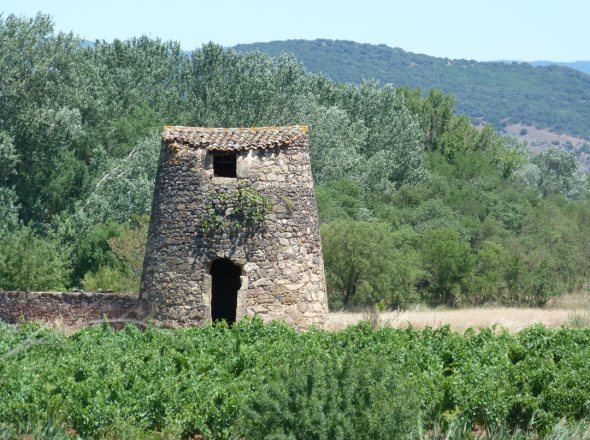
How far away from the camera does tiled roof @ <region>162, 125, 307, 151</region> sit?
79.4 feet

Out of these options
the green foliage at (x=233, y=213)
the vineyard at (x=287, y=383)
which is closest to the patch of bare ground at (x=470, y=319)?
the green foliage at (x=233, y=213)

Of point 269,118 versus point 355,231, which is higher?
point 269,118

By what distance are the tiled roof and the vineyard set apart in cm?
328

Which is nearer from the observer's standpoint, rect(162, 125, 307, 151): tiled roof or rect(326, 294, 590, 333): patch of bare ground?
rect(162, 125, 307, 151): tiled roof

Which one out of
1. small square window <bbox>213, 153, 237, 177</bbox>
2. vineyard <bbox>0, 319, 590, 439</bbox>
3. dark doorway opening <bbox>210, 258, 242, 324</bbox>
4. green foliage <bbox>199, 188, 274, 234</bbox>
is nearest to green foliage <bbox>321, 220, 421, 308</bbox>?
dark doorway opening <bbox>210, 258, 242, 324</bbox>

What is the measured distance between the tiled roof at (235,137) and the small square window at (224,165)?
0.87ft

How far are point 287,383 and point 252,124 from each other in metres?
41.4

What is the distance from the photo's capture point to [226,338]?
886 inches

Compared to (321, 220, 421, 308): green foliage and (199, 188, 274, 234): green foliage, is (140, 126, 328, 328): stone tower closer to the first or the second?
(199, 188, 274, 234): green foliage

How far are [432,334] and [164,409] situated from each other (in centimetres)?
678

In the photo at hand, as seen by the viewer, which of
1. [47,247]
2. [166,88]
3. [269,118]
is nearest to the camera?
[47,247]

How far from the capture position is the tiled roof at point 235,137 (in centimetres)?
2420

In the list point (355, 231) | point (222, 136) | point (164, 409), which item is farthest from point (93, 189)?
point (164, 409)

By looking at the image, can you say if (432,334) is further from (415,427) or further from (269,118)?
(269,118)
